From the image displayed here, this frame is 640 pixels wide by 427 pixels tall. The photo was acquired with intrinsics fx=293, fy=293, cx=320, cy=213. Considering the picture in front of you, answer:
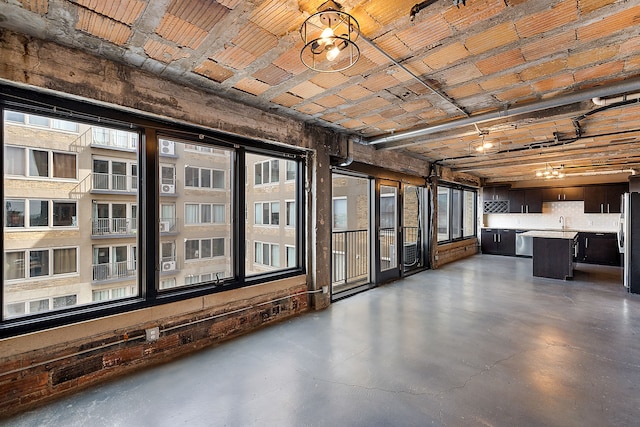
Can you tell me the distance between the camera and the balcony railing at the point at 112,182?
10.5ft

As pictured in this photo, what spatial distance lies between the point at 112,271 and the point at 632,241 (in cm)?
805

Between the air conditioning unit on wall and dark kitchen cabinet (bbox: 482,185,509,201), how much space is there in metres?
10.1

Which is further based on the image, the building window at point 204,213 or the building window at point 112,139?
the building window at point 204,213

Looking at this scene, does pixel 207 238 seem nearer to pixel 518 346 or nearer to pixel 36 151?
pixel 36 151

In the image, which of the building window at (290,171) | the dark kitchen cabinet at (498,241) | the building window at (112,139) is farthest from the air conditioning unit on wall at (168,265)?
the dark kitchen cabinet at (498,241)

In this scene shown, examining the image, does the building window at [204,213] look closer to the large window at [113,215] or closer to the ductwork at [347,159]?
the large window at [113,215]

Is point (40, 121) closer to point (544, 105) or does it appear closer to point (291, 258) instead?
point (291, 258)

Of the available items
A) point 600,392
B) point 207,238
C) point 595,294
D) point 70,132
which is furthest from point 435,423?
point 595,294

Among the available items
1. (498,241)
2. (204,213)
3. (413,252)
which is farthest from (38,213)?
(498,241)

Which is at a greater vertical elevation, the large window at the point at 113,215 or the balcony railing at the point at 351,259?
the large window at the point at 113,215

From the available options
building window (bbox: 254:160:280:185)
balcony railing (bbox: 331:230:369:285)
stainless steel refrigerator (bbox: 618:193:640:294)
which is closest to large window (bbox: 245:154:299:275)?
building window (bbox: 254:160:280:185)

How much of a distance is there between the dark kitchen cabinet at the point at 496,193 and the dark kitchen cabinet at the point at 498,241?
3.55ft

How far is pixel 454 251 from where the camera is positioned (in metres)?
8.49

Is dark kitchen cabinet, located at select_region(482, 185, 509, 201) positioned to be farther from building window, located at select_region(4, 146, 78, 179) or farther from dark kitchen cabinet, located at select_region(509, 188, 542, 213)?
building window, located at select_region(4, 146, 78, 179)
